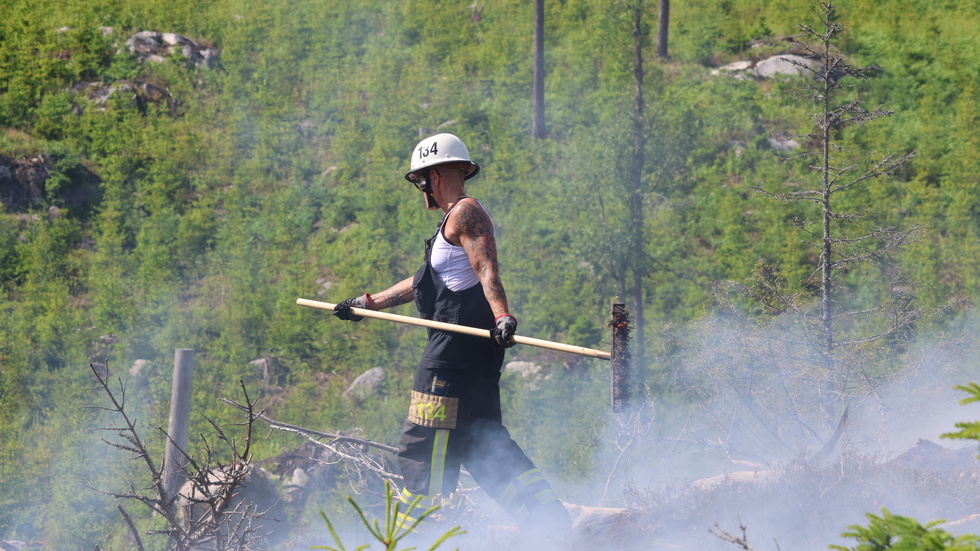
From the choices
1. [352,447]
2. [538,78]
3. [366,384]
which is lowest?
[366,384]

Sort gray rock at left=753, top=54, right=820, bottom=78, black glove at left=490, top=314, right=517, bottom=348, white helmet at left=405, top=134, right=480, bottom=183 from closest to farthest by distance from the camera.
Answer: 1. black glove at left=490, top=314, right=517, bottom=348
2. white helmet at left=405, top=134, right=480, bottom=183
3. gray rock at left=753, top=54, right=820, bottom=78

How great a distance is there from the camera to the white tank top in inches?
169

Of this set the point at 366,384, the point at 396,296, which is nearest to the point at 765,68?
the point at 366,384

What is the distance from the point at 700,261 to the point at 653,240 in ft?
2.79

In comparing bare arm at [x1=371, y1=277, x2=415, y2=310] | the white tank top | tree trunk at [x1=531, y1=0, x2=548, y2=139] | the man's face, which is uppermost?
tree trunk at [x1=531, y1=0, x2=548, y2=139]

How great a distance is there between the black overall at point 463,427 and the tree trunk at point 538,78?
12618 mm

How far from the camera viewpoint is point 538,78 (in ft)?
55.2

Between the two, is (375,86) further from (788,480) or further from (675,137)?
(788,480)

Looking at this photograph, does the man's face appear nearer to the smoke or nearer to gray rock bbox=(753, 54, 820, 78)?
the smoke

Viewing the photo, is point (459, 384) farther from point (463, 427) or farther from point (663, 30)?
point (663, 30)

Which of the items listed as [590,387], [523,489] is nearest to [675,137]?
[590,387]

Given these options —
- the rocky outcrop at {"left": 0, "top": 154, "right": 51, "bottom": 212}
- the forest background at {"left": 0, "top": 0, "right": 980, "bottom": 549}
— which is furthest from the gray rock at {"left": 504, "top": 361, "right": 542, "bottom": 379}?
the rocky outcrop at {"left": 0, "top": 154, "right": 51, "bottom": 212}

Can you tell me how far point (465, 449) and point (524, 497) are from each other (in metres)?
0.41

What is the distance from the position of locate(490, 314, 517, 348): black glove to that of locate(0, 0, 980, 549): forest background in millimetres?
4277
